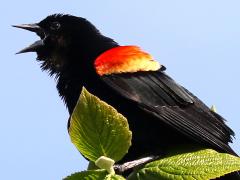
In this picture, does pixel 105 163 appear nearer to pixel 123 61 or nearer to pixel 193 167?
pixel 193 167

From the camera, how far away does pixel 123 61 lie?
3.77 m

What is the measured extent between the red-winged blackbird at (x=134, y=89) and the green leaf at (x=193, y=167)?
1.21 metres

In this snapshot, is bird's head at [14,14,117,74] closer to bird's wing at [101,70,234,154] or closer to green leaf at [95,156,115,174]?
bird's wing at [101,70,234,154]

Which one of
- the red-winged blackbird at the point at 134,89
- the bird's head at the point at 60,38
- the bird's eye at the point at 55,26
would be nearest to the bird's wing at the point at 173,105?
the red-winged blackbird at the point at 134,89

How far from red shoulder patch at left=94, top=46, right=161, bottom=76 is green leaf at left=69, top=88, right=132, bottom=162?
195 centimetres

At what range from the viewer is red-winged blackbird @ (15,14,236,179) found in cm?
329

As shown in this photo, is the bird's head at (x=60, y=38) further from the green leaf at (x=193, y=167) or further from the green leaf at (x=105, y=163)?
the green leaf at (x=105, y=163)

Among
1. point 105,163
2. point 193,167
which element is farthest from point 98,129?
point 193,167

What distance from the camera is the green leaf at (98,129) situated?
1757mm

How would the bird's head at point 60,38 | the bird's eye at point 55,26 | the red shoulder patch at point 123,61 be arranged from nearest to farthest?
the red shoulder patch at point 123,61 < the bird's head at point 60,38 < the bird's eye at point 55,26

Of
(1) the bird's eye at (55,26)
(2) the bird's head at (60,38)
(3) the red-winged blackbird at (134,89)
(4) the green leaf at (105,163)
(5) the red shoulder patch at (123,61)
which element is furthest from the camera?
(1) the bird's eye at (55,26)

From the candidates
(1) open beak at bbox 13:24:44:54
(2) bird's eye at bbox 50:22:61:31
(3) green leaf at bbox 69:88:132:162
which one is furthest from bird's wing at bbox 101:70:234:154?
(3) green leaf at bbox 69:88:132:162

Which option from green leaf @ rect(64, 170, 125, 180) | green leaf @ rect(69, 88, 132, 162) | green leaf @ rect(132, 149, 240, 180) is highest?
green leaf @ rect(69, 88, 132, 162)

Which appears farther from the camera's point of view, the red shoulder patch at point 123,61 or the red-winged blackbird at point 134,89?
the red shoulder patch at point 123,61
